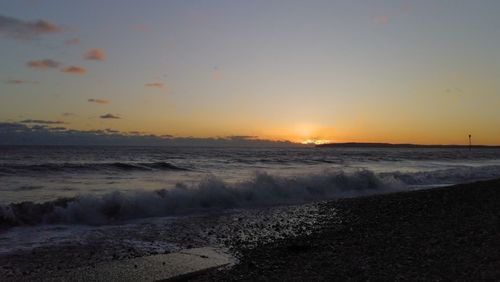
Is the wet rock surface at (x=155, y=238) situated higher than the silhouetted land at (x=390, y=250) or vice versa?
the silhouetted land at (x=390, y=250)

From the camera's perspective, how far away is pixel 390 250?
8188 millimetres

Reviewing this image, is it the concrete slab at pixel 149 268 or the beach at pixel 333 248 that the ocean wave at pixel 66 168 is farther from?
the concrete slab at pixel 149 268

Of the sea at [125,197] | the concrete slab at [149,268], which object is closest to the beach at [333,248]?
the concrete slab at [149,268]

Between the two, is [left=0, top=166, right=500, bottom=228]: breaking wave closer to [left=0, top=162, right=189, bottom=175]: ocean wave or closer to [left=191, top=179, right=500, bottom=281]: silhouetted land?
[left=191, top=179, right=500, bottom=281]: silhouetted land

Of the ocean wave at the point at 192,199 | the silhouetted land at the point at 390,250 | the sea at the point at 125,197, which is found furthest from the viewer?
the ocean wave at the point at 192,199

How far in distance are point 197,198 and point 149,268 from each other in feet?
30.3

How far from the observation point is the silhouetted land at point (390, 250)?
6.75 meters

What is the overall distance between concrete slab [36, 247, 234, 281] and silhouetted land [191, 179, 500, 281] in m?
0.39

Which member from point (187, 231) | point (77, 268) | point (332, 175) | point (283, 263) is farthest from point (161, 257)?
point (332, 175)

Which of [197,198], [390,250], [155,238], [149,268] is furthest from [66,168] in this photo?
[390,250]

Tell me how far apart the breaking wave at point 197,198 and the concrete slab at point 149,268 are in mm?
5470

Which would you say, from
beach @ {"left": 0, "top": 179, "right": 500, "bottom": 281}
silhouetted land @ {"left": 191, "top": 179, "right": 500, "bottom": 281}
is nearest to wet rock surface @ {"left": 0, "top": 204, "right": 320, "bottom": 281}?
beach @ {"left": 0, "top": 179, "right": 500, "bottom": 281}

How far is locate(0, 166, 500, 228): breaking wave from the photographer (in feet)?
42.3

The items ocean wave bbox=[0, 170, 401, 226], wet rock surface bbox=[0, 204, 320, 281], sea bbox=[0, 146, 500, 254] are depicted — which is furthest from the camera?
ocean wave bbox=[0, 170, 401, 226]
